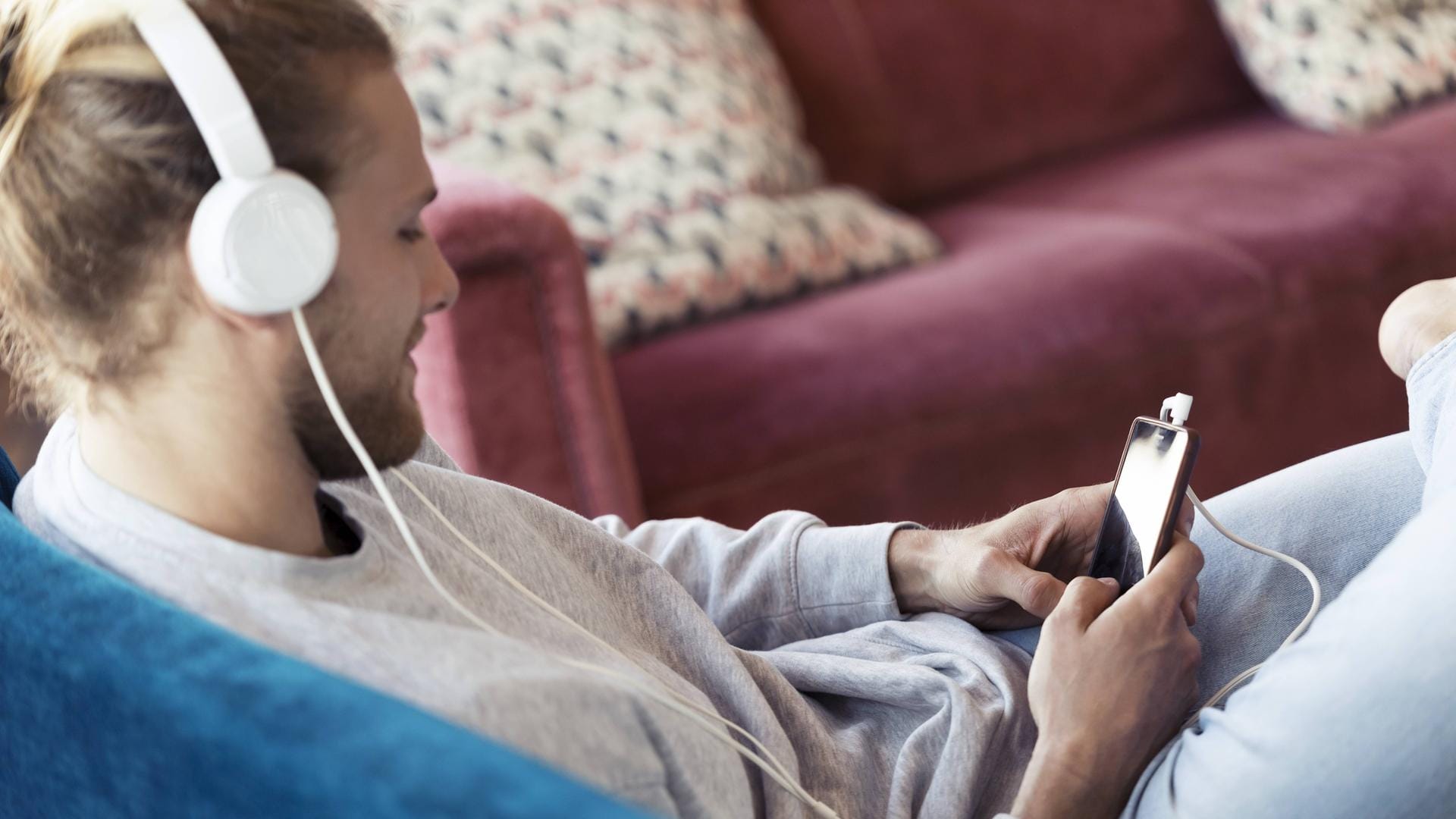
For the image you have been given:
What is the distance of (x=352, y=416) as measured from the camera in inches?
26.4

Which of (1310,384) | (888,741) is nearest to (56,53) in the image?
(888,741)

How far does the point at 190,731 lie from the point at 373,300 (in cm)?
22

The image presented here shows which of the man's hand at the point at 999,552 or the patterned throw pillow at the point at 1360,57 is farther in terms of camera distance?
the patterned throw pillow at the point at 1360,57

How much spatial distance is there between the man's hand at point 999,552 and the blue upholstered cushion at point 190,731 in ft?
1.51

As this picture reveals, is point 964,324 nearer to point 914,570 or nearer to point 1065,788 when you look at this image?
point 914,570

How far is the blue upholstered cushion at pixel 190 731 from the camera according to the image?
0.50 m

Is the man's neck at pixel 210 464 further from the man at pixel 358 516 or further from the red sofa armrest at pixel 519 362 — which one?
the red sofa armrest at pixel 519 362

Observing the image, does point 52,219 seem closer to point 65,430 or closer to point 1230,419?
point 65,430

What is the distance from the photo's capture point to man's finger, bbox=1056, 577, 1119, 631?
2.60 ft

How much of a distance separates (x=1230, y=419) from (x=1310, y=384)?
137mm

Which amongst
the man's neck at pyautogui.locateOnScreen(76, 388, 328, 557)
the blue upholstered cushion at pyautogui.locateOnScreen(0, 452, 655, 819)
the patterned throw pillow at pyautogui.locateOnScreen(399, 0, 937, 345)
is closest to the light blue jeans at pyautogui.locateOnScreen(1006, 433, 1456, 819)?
the blue upholstered cushion at pyautogui.locateOnScreen(0, 452, 655, 819)

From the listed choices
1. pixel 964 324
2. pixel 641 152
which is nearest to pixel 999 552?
pixel 964 324

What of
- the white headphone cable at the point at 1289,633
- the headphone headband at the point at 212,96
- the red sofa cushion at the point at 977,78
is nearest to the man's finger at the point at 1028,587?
the white headphone cable at the point at 1289,633

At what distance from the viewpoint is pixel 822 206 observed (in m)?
1.88
